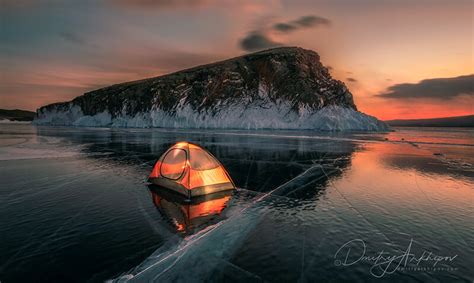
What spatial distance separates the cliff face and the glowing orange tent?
10021cm

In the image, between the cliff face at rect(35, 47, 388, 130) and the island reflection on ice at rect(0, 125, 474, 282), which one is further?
the cliff face at rect(35, 47, 388, 130)

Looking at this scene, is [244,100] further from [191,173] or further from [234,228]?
[234,228]

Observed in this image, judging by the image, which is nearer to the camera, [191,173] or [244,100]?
[191,173]

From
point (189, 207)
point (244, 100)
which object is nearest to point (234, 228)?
point (189, 207)

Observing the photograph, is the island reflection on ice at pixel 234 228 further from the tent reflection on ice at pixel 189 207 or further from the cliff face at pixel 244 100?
the cliff face at pixel 244 100

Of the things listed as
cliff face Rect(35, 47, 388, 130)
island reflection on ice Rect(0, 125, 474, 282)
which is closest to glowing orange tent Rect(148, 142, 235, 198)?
island reflection on ice Rect(0, 125, 474, 282)

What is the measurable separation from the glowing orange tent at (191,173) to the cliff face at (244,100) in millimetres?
100213

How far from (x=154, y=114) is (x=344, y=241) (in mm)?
133804

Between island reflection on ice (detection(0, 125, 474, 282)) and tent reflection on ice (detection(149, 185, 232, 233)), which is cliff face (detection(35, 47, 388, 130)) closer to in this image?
island reflection on ice (detection(0, 125, 474, 282))

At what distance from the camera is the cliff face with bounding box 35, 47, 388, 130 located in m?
120

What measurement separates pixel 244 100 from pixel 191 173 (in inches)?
4712

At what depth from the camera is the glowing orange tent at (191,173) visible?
1353 centimetres

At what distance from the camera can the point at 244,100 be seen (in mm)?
131375

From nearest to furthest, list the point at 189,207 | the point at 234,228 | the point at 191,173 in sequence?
the point at 234,228
the point at 189,207
the point at 191,173
